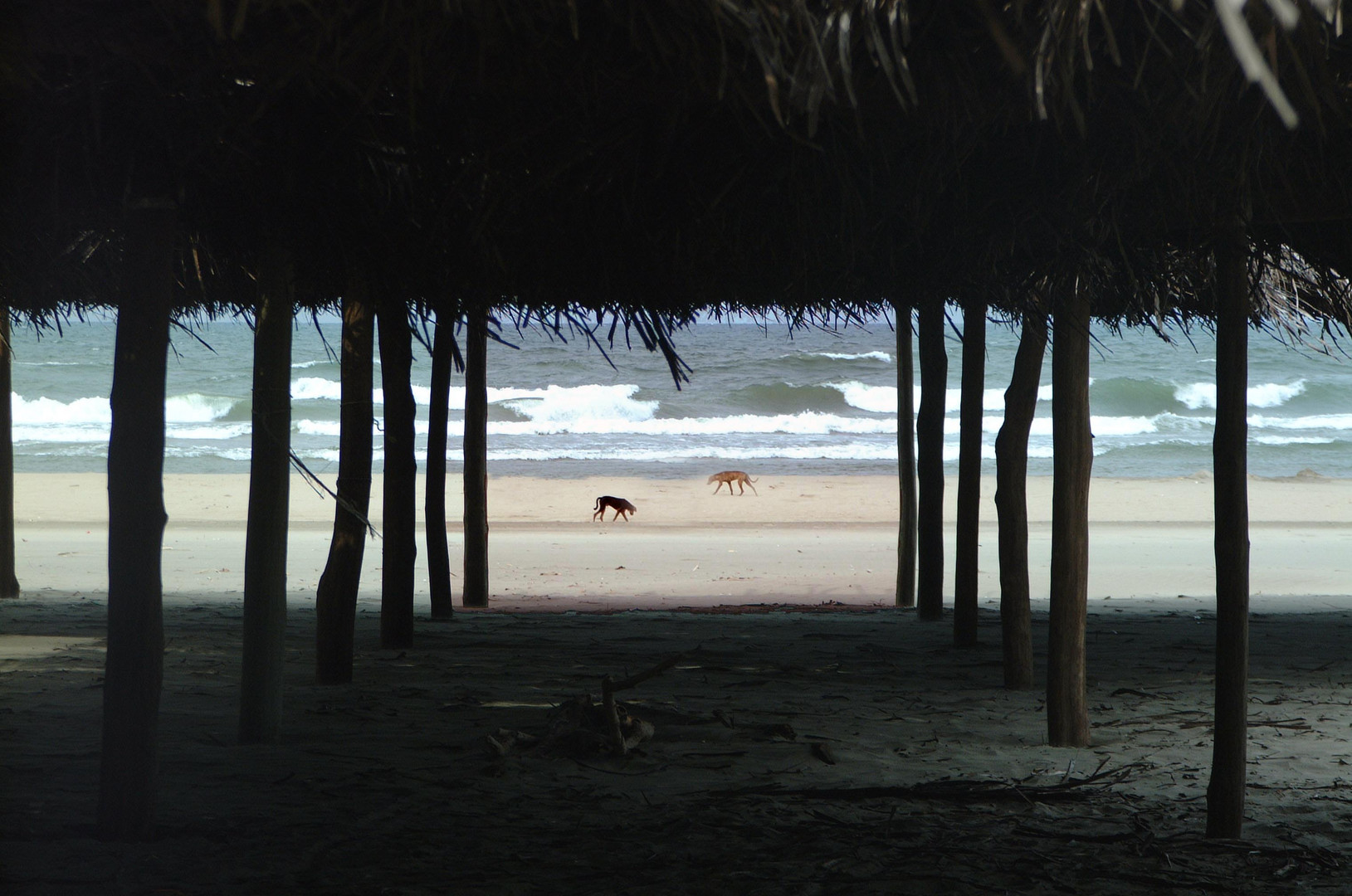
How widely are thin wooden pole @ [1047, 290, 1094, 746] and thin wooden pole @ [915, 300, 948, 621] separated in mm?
2972

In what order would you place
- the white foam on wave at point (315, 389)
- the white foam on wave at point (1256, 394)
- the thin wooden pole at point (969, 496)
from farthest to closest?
the white foam on wave at point (1256, 394) → the white foam on wave at point (315, 389) → the thin wooden pole at point (969, 496)

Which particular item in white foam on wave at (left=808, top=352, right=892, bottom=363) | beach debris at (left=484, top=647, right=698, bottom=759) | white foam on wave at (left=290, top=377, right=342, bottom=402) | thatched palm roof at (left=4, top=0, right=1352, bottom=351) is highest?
white foam on wave at (left=808, top=352, right=892, bottom=363)

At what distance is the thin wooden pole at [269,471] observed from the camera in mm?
3475

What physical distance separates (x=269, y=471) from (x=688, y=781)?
1667 mm

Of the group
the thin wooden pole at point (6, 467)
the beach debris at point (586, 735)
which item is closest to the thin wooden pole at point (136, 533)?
the beach debris at point (586, 735)

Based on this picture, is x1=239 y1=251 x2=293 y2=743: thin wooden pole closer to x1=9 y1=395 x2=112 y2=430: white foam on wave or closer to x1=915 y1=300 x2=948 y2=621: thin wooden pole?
x1=915 y1=300 x2=948 y2=621: thin wooden pole

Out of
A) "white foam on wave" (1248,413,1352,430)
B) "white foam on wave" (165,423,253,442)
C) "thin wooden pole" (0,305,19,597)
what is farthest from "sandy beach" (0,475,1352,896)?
"white foam on wave" (1248,413,1352,430)

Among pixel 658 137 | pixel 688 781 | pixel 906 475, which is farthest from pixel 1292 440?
pixel 658 137

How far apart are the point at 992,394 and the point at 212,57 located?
3167 cm

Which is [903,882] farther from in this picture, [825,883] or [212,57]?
[212,57]

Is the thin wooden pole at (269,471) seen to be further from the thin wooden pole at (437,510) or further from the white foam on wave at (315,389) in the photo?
the white foam on wave at (315,389)

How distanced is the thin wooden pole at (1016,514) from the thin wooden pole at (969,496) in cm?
106

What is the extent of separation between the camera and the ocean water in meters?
21.6

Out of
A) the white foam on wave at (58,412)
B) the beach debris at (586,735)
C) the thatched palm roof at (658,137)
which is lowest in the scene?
the beach debris at (586,735)
